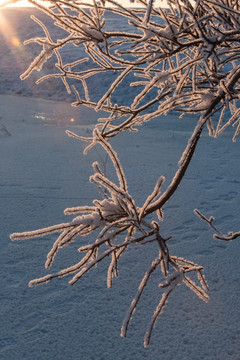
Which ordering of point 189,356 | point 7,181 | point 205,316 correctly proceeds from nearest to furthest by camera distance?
point 189,356 < point 205,316 < point 7,181

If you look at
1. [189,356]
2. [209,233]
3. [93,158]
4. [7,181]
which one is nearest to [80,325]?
[189,356]

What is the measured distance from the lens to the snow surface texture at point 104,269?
323 centimetres

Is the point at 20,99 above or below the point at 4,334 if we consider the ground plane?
below

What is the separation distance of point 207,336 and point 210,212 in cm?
283

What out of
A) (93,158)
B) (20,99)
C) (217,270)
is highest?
(217,270)

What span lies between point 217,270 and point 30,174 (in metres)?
4.09

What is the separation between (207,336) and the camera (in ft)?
10.9

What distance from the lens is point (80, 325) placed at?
3436mm

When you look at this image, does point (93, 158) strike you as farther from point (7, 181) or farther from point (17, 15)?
point (17, 15)

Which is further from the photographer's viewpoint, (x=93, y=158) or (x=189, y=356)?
(x=93, y=158)

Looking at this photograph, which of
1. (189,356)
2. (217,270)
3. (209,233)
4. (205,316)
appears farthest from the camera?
(209,233)

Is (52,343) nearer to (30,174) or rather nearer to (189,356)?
(189,356)

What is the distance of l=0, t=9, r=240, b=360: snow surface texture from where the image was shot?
323 centimetres

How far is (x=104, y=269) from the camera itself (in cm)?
436
